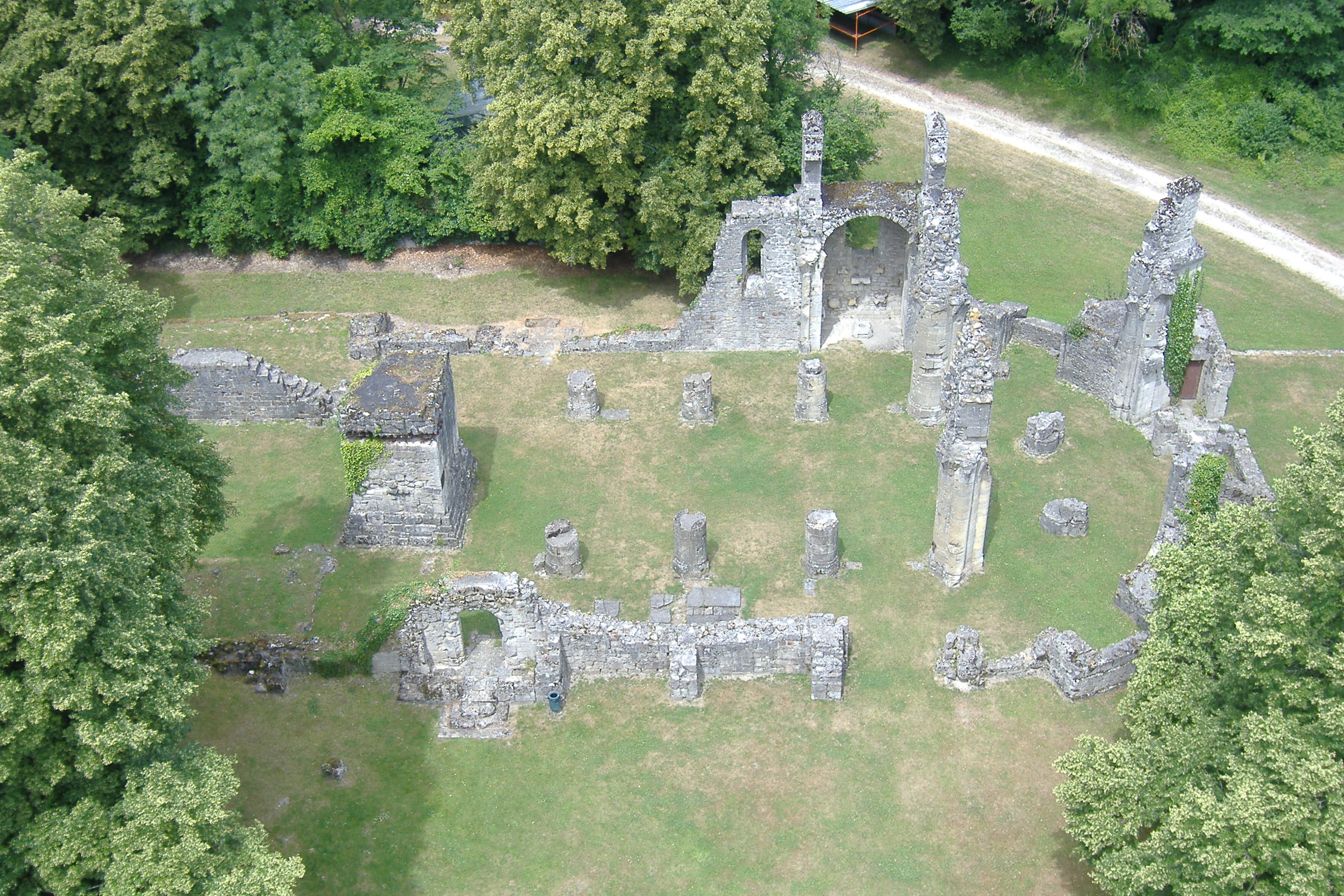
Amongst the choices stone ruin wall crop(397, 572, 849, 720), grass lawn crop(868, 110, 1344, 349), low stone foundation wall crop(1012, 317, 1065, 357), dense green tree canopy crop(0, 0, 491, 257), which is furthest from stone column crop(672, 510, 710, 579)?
dense green tree canopy crop(0, 0, 491, 257)

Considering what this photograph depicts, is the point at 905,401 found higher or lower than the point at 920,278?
lower

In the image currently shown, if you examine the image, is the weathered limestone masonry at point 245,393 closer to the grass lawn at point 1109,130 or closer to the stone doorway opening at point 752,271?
the stone doorway opening at point 752,271

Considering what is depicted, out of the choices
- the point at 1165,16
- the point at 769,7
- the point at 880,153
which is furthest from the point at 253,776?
the point at 1165,16

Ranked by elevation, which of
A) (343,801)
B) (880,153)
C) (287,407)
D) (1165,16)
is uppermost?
(1165,16)

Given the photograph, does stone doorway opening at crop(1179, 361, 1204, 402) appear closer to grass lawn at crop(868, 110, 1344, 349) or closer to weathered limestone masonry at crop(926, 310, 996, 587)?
grass lawn at crop(868, 110, 1344, 349)

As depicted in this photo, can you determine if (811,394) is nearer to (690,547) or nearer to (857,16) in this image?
(690,547)

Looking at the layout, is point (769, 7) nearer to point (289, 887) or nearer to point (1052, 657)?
point (1052, 657)

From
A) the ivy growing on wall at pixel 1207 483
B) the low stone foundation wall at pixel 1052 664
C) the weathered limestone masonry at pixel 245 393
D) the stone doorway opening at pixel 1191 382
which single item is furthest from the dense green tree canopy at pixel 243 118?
the ivy growing on wall at pixel 1207 483

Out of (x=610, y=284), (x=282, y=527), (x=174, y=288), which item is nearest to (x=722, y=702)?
(x=282, y=527)
